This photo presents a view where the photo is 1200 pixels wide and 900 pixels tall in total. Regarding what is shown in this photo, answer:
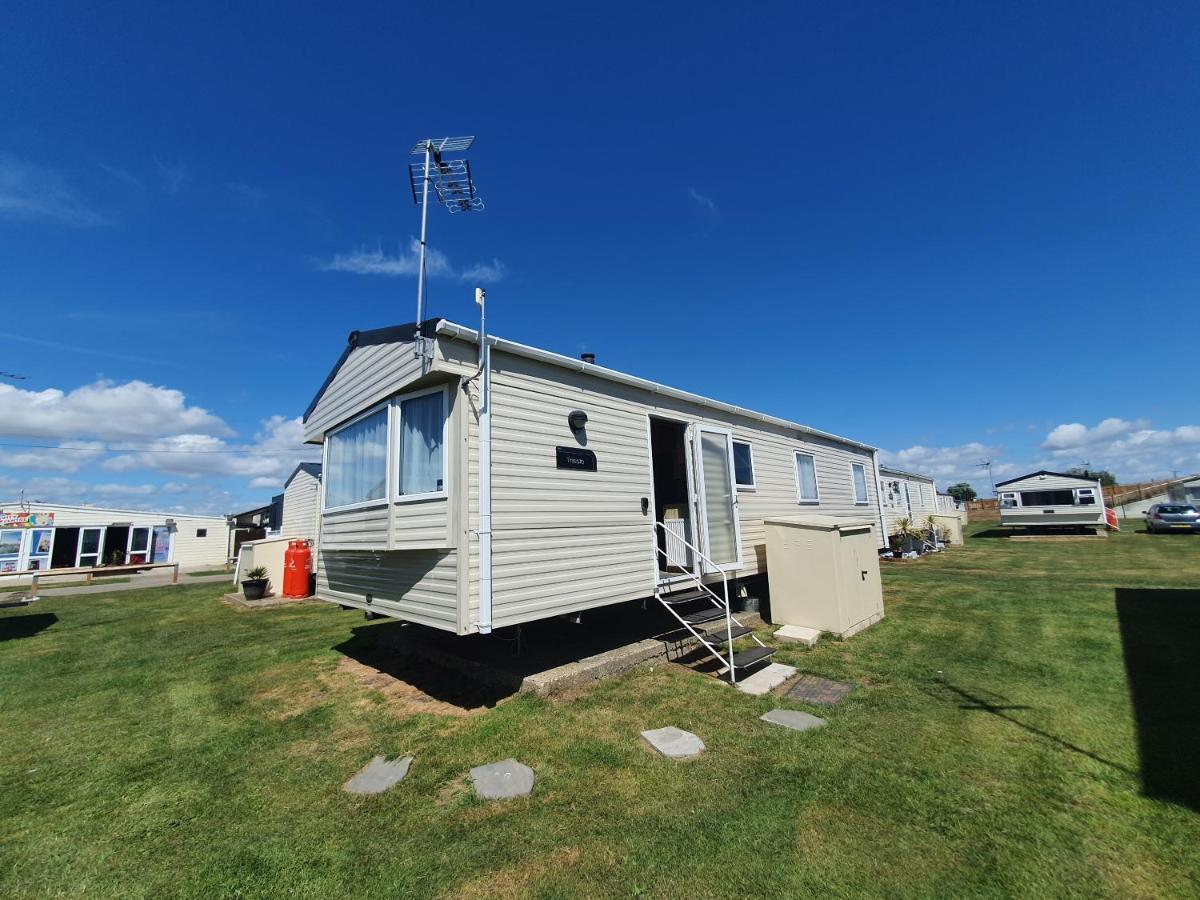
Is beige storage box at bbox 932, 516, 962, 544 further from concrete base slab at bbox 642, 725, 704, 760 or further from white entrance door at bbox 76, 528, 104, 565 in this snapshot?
white entrance door at bbox 76, 528, 104, 565

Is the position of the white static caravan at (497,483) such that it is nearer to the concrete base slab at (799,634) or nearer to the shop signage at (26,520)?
the concrete base slab at (799,634)

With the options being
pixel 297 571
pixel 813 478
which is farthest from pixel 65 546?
pixel 813 478

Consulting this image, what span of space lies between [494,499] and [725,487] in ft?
14.1

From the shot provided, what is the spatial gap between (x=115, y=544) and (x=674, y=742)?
34.2 m

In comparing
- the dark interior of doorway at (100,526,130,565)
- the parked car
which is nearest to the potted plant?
the dark interior of doorway at (100,526,130,565)

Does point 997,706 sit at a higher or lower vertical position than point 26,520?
lower

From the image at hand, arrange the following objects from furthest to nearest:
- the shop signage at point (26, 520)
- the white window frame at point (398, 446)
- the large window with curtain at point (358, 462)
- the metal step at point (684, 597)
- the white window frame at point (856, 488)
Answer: the shop signage at point (26, 520) < the white window frame at point (856, 488) < the metal step at point (684, 597) < the large window with curtain at point (358, 462) < the white window frame at point (398, 446)

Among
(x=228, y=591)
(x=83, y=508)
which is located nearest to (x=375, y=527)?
(x=228, y=591)

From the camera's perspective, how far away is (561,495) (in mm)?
5707

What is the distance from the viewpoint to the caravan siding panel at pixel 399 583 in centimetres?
489

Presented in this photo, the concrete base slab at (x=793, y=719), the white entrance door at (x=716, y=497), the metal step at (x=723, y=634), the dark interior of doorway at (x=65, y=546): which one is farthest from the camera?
the dark interior of doorway at (x=65, y=546)

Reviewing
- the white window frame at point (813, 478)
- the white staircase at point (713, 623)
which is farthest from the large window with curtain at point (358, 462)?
the white window frame at point (813, 478)

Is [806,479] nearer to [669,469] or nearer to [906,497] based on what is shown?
[669,469]

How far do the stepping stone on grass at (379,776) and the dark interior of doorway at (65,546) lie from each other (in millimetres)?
31718
